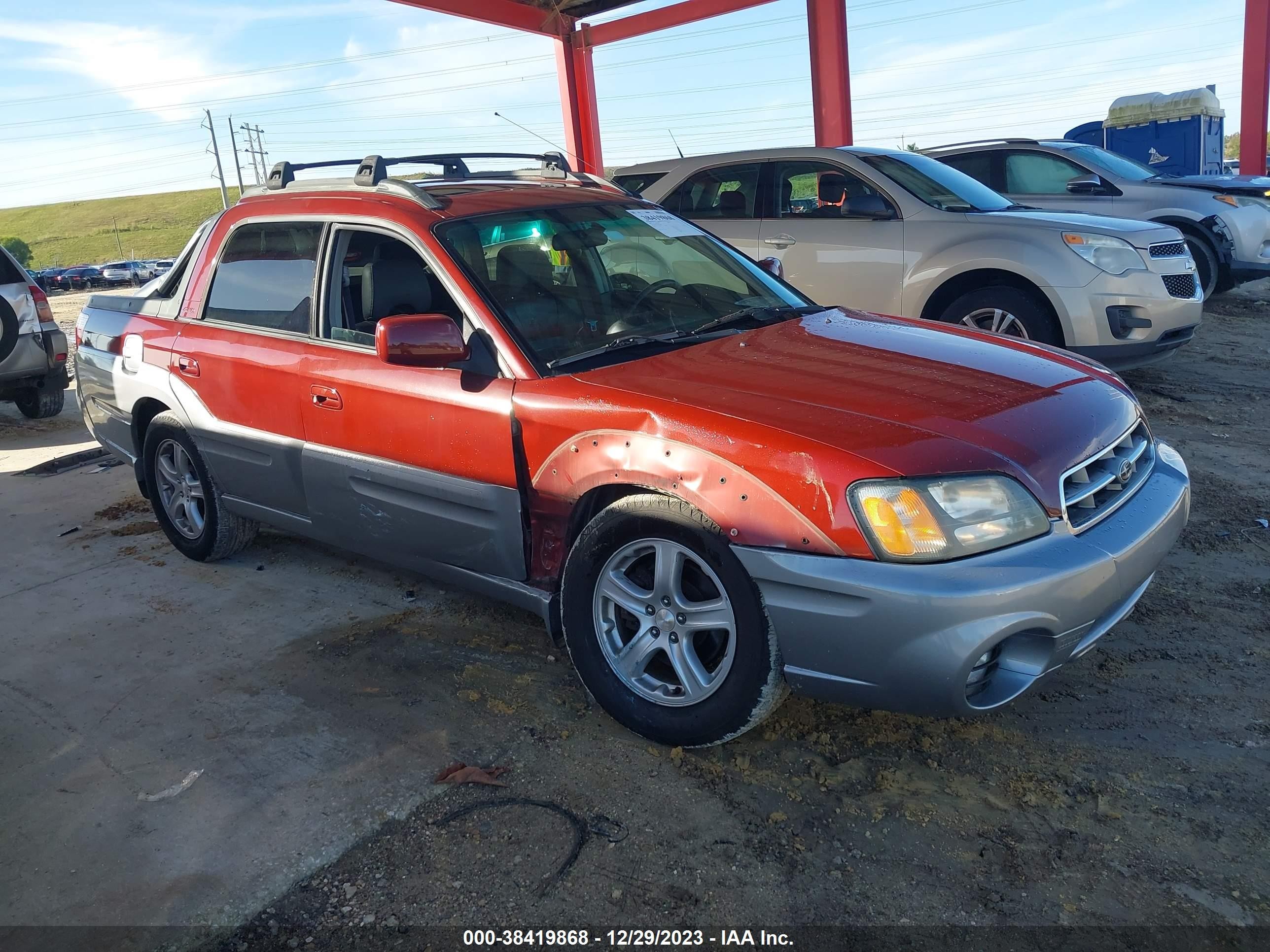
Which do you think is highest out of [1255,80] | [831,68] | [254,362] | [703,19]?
[703,19]

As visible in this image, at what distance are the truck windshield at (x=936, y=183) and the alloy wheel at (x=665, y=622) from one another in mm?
4816

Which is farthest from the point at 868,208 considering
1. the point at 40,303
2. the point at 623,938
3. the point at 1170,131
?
the point at 1170,131

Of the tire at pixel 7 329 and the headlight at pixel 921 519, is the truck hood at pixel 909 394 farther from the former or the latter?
the tire at pixel 7 329

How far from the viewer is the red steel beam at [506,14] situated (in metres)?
13.0

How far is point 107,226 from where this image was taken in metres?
93.8

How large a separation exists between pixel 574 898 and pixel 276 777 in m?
1.10

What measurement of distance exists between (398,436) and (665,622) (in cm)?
123

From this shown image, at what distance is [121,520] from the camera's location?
578cm

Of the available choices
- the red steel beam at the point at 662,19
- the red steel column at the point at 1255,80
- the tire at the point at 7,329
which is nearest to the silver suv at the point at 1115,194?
the red steel column at the point at 1255,80

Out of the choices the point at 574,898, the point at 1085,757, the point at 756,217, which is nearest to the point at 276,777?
the point at 574,898

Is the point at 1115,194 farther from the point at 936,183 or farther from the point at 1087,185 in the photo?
the point at 936,183

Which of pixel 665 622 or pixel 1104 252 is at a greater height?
pixel 1104 252

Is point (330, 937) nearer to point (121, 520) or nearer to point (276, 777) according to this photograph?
point (276, 777)

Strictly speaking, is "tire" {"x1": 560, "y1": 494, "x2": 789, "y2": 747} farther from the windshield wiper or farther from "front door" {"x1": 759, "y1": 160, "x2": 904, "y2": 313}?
"front door" {"x1": 759, "y1": 160, "x2": 904, "y2": 313}
